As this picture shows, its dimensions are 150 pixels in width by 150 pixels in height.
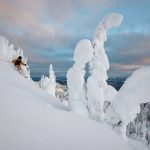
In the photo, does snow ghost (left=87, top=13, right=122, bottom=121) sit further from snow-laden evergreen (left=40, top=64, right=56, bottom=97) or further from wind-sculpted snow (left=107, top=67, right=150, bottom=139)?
snow-laden evergreen (left=40, top=64, right=56, bottom=97)

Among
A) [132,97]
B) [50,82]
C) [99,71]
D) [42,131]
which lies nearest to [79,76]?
[99,71]

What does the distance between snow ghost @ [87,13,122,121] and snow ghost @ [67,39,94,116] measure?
50 cm

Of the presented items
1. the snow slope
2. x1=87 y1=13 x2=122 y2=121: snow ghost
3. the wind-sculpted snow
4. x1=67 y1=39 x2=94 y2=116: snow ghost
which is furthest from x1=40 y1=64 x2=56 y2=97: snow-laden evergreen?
the snow slope

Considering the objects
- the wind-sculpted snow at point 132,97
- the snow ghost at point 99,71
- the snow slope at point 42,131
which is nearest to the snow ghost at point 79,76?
the snow ghost at point 99,71

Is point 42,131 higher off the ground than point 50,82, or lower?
lower

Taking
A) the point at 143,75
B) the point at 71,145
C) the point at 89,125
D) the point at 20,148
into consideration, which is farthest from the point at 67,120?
the point at 143,75

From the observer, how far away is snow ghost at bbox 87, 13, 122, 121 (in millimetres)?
11734

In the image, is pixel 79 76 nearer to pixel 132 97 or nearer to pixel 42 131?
pixel 132 97

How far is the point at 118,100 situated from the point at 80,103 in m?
3.23

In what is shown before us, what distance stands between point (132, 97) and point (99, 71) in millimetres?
5713

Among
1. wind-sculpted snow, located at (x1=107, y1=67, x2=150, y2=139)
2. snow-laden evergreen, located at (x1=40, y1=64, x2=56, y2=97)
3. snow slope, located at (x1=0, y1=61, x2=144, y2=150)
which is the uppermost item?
snow-laden evergreen, located at (x1=40, y1=64, x2=56, y2=97)

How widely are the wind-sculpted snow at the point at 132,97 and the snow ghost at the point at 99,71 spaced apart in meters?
2.86

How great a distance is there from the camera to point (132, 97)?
7898mm

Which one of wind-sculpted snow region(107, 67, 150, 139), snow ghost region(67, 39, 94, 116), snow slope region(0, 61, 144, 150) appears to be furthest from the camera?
snow ghost region(67, 39, 94, 116)
